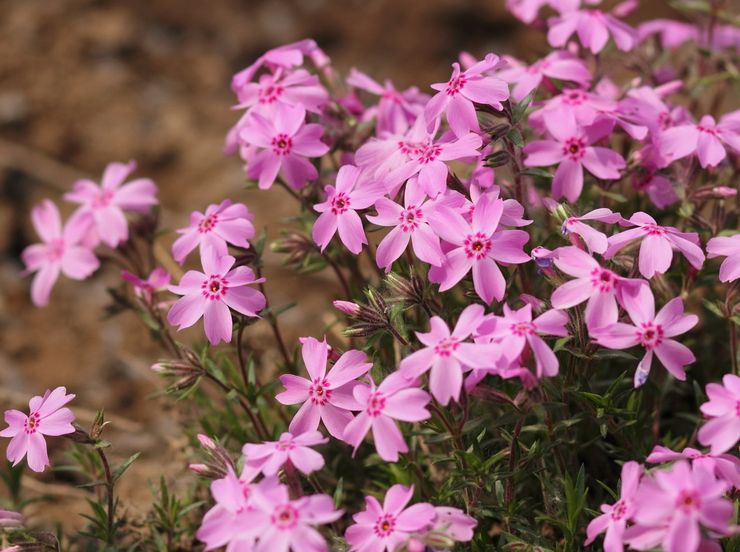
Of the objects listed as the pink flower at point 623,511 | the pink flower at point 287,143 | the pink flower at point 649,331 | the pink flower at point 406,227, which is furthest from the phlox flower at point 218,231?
the pink flower at point 623,511

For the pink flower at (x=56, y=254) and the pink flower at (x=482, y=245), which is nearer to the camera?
the pink flower at (x=482, y=245)

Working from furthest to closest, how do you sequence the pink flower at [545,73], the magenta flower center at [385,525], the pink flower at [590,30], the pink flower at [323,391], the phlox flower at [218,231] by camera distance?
the pink flower at [590,30] → the pink flower at [545,73] → the phlox flower at [218,231] → the pink flower at [323,391] → the magenta flower center at [385,525]

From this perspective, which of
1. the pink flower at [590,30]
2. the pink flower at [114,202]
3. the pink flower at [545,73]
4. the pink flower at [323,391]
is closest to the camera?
the pink flower at [323,391]

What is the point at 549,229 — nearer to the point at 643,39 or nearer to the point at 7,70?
the point at 643,39

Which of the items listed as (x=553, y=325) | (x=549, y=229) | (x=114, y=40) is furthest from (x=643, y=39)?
(x=114, y=40)

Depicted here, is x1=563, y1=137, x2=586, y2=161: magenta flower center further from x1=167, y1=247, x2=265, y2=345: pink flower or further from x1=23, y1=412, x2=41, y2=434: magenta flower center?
x1=23, y1=412, x2=41, y2=434: magenta flower center

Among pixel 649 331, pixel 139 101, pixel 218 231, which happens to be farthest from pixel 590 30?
pixel 139 101

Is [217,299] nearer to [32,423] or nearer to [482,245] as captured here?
[32,423]

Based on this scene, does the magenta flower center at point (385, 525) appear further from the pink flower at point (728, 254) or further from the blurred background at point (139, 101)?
the blurred background at point (139, 101)
